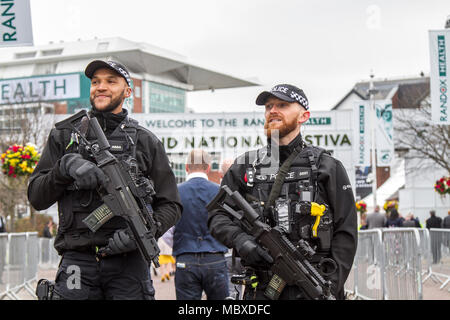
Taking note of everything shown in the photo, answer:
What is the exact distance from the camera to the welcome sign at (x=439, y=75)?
9.62m

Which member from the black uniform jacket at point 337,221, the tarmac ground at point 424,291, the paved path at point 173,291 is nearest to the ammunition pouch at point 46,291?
the black uniform jacket at point 337,221

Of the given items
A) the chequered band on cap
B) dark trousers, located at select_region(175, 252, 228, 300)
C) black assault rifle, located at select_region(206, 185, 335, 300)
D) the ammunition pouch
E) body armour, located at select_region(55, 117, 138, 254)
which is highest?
the chequered band on cap

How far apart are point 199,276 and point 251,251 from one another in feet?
9.83

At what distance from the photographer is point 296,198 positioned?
461cm

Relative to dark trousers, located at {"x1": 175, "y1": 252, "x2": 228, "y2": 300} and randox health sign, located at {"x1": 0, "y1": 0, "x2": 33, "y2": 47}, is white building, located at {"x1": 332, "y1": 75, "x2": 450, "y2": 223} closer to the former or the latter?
dark trousers, located at {"x1": 175, "y1": 252, "x2": 228, "y2": 300}

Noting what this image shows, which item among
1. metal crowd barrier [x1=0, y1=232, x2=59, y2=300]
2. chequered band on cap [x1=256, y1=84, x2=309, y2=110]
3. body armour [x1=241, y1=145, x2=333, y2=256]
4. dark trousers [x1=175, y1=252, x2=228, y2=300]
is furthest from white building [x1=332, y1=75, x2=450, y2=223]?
body armour [x1=241, y1=145, x2=333, y2=256]

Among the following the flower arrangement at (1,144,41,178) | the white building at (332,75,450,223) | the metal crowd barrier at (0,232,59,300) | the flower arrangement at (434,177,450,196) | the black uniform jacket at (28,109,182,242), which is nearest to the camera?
the black uniform jacket at (28,109,182,242)

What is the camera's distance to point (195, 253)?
24.1 ft

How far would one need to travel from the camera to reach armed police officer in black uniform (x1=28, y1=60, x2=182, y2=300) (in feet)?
14.3

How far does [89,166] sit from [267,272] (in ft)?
4.04

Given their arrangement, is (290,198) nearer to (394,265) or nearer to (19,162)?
(394,265)

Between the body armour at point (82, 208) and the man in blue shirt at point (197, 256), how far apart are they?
2.81m

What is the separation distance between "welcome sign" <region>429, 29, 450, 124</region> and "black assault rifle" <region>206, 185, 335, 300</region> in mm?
Result: 5605

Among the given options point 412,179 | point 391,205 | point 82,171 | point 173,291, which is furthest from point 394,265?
point 412,179
